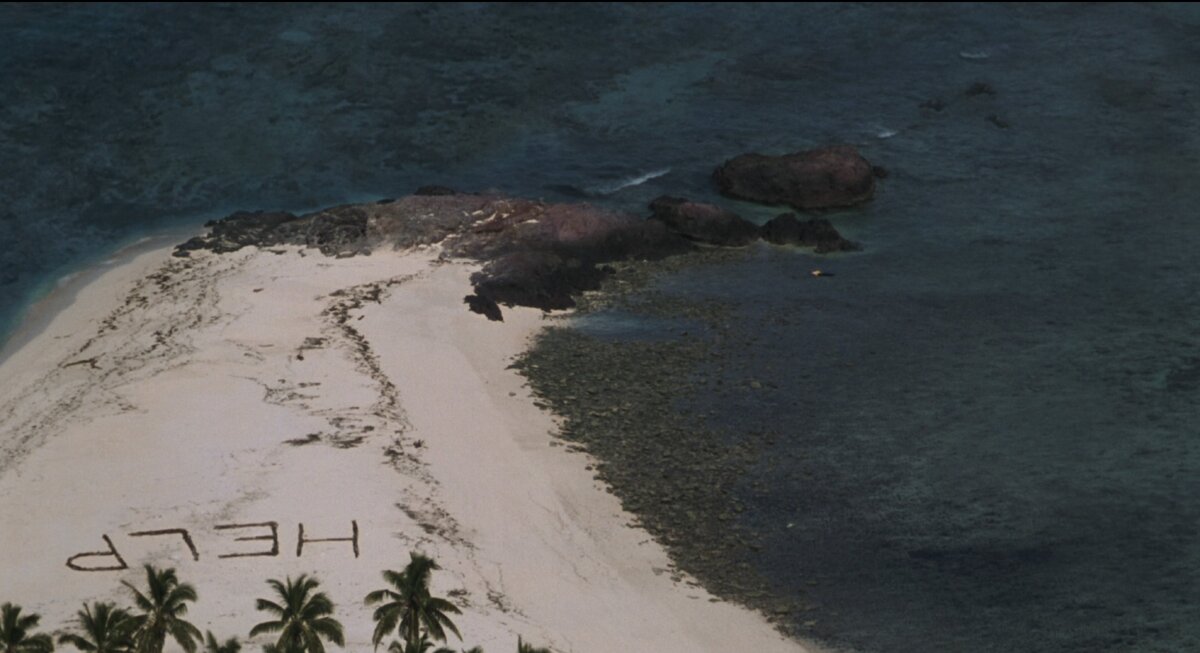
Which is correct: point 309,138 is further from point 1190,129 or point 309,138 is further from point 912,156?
point 1190,129

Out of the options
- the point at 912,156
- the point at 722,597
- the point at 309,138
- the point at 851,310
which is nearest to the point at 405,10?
the point at 309,138

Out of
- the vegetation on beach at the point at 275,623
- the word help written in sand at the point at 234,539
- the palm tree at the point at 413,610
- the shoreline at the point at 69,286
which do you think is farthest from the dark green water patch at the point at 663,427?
the shoreline at the point at 69,286

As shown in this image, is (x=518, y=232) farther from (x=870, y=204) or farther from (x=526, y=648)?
(x=526, y=648)

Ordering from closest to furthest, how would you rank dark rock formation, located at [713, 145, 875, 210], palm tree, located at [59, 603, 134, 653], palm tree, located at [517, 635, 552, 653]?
palm tree, located at [517, 635, 552, 653]
palm tree, located at [59, 603, 134, 653]
dark rock formation, located at [713, 145, 875, 210]

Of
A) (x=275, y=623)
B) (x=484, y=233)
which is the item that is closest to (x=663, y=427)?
(x=484, y=233)

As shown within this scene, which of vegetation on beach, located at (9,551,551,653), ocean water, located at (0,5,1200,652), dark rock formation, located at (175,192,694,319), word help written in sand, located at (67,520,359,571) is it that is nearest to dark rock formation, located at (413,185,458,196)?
dark rock formation, located at (175,192,694,319)

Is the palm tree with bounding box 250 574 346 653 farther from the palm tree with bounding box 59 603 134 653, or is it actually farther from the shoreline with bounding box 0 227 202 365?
the shoreline with bounding box 0 227 202 365
